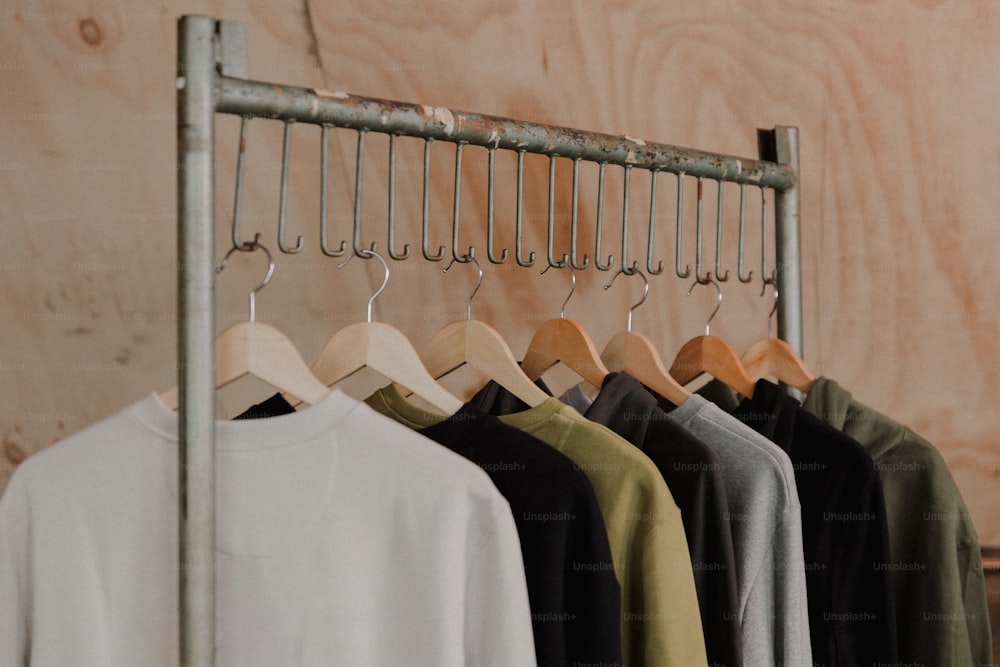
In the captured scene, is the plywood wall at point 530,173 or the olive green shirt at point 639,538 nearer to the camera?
the olive green shirt at point 639,538

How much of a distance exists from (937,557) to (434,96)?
116 centimetres

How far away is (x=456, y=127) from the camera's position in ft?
3.45

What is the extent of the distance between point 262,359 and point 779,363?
72 cm

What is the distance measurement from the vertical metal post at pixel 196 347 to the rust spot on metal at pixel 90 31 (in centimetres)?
96

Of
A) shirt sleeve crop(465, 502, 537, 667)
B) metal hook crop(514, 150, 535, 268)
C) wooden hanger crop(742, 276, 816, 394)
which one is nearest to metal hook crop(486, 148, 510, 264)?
metal hook crop(514, 150, 535, 268)

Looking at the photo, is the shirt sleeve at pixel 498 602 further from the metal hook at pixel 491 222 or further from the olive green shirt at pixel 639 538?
the metal hook at pixel 491 222

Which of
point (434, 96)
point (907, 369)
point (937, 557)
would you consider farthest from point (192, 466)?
point (907, 369)

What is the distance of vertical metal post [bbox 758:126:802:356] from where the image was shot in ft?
4.67

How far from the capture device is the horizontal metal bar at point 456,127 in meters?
0.93

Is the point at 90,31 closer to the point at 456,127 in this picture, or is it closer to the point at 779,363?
the point at 456,127

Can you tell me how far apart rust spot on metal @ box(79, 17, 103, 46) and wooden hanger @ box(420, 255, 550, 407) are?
0.96m

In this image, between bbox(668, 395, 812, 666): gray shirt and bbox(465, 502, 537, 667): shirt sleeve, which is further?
bbox(668, 395, 812, 666): gray shirt

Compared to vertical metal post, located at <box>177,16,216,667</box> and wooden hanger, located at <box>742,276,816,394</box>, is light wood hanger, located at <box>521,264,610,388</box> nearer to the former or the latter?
wooden hanger, located at <box>742,276,816,394</box>

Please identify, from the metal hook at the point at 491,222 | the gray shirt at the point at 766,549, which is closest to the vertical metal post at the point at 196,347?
the metal hook at the point at 491,222
